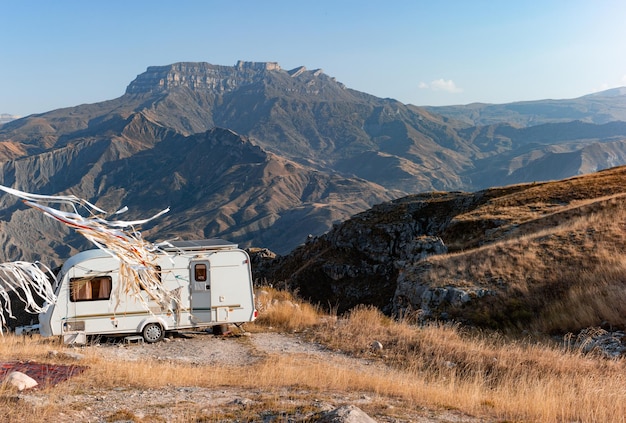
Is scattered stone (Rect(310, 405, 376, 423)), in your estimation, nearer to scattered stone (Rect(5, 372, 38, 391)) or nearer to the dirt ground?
the dirt ground

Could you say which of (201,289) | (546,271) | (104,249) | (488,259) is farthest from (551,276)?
(104,249)

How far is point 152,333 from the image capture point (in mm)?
17047

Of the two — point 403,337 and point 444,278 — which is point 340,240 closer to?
point 444,278

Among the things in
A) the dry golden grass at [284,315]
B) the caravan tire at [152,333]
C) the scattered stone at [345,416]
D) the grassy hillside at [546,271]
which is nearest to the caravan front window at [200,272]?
the caravan tire at [152,333]

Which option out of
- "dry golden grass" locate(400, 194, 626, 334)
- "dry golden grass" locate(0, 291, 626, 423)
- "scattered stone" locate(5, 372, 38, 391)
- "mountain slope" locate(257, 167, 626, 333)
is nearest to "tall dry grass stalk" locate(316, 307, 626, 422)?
"dry golden grass" locate(0, 291, 626, 423)

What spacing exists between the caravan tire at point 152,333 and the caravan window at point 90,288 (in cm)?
167

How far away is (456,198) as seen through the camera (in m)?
37.9

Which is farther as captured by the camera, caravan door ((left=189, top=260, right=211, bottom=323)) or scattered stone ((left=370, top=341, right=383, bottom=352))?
caravan door ((left=189, top=260, right=211, bottom=323))

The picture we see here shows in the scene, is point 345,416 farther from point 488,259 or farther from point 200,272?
point 488,259

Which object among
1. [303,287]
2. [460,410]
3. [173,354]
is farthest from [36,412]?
[303,287]

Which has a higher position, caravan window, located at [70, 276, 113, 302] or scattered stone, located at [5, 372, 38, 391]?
caravan window, located at [70, 276, 113, 302]

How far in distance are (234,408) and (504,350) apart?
25.2 ft

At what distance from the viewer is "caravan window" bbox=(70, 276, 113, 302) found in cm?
1616

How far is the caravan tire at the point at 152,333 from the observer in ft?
55.6
